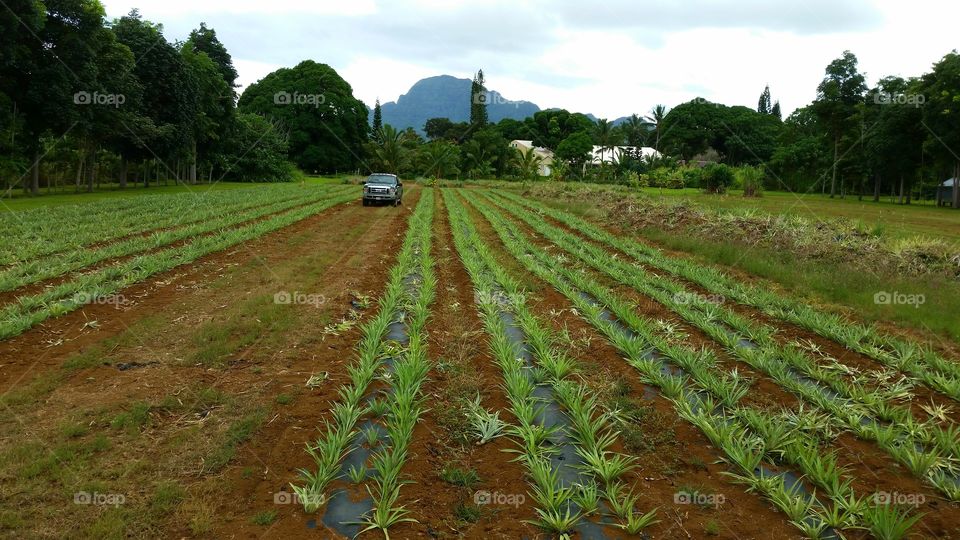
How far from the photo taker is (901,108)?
134 feet

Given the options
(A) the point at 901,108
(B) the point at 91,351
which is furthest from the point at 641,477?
(A) the point at 901,108

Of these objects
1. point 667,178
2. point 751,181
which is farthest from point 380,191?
point 667,178

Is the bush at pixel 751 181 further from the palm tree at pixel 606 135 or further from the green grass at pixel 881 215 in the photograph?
the palm tree at pixel 606 135

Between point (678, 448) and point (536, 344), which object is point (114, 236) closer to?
point (536, 344)

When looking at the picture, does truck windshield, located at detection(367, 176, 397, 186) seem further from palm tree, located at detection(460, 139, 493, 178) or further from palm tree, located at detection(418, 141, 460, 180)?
palm tree, located at detection(460, 139, 493, 178)

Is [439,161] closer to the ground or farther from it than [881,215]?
farther from it
